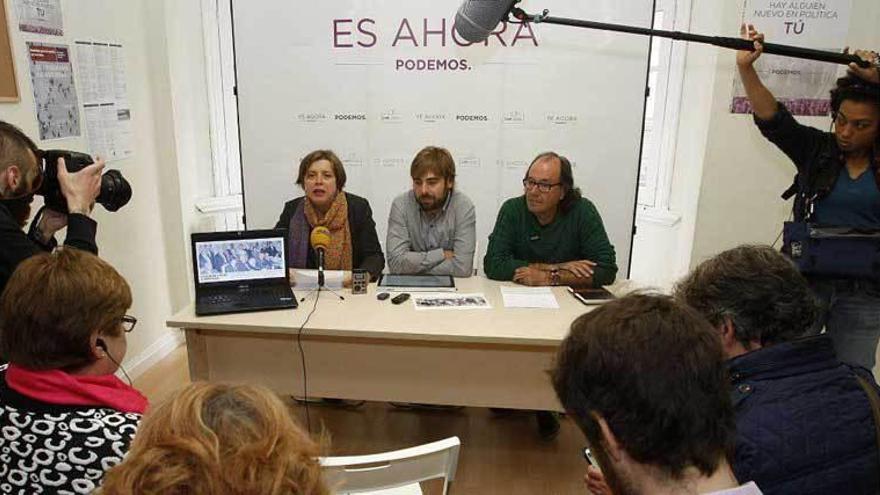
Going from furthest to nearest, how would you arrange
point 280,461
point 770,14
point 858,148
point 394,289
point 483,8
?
point 770,14, point 483,8, point 394,289, point 858,148, point 280,461

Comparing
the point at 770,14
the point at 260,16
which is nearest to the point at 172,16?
the point at 260,16

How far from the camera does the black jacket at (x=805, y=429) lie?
3.45ft

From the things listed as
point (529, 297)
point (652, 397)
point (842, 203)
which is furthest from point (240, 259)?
point (842, 203)

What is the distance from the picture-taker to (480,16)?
283cm

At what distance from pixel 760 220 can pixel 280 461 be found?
3.23 meters

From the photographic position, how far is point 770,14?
2986 mm

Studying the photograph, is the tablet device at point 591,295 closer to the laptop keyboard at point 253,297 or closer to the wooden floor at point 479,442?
the wooden floor at point 479,442

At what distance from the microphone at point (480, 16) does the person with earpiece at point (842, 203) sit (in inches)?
41.1

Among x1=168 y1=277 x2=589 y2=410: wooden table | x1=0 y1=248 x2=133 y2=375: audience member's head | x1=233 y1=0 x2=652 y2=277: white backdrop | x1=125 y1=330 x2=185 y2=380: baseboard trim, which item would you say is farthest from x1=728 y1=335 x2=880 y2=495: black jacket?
x1=125 y1=330 x2=185 y2=380: baseboard trim

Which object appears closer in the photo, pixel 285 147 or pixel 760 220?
pixel 760 220

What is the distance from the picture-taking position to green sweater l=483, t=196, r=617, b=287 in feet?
8.94

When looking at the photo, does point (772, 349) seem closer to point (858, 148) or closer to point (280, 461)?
point (280, 461)

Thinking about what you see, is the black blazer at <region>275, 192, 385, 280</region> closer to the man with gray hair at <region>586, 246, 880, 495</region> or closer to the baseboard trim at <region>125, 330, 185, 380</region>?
the baseboard trim at <region>125, 330, 185, 380</region>

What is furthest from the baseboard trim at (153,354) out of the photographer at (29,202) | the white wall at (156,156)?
the photographer at (29,202)
